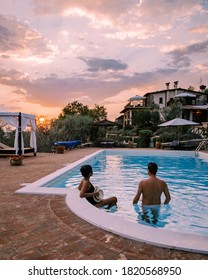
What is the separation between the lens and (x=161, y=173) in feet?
34.6

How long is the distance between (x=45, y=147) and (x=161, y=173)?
11.4m

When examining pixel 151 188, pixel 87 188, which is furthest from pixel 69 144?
pixel 151 188

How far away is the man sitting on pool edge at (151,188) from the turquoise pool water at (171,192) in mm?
199

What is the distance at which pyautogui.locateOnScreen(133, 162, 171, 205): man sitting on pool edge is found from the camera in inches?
193

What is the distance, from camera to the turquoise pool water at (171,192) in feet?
16.4

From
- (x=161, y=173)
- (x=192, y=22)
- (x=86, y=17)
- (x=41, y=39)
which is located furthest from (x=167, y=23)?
(x=161, y=173)

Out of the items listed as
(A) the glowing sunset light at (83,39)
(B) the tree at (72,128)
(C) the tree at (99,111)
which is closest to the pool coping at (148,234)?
(A) the glowing sunset light at (83,39)

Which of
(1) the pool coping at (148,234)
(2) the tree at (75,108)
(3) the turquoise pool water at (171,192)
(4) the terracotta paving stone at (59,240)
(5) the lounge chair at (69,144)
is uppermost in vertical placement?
(2) the tree at (75,108)

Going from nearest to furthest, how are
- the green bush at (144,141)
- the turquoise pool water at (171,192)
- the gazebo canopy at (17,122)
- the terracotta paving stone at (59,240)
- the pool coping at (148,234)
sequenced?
the terracotta paving stone at (59,240), the pool coping at (148,234), the turquoise pool water at (171,192), the gazebo canopy at (17,122), the green bush at (144,141)

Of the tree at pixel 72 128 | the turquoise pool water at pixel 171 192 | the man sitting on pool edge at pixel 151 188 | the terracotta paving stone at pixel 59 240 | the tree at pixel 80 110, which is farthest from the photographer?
the tree at pixel 80 110

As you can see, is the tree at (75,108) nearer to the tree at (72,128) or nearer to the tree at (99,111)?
the tree at (99,111)

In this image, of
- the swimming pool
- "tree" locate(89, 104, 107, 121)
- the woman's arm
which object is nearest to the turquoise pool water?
the swimming pool
